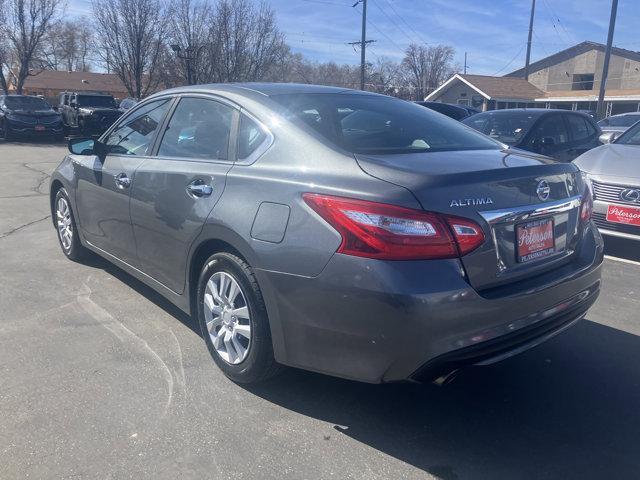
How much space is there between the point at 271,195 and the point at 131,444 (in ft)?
4.41

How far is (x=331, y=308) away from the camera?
2.60 meters

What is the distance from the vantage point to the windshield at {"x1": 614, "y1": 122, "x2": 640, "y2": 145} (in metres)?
6.92

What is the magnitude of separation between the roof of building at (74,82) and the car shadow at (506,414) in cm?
6965

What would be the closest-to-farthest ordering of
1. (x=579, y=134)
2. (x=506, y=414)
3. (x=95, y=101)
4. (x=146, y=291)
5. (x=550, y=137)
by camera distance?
(x=506, y=414) → (x=146, y=291) → (x=550, y=137) → (x=579, y=134) → (x=95, y=101)

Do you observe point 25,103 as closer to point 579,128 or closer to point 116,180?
point 579,128

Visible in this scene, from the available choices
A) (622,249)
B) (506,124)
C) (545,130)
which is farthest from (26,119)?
(622,249)

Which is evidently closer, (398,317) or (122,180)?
(398,317)

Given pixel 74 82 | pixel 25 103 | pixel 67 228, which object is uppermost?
pixel 74 82

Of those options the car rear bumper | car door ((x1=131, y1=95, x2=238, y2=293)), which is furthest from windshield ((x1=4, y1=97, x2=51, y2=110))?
the car rear bumper

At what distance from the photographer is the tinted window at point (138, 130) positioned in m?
4.17

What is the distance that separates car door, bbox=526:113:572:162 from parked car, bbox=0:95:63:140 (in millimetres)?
18218

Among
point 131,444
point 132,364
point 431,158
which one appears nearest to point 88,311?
point 132,364

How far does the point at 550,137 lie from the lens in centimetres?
823

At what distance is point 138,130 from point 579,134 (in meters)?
6.97
